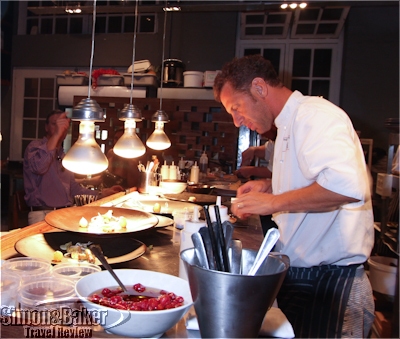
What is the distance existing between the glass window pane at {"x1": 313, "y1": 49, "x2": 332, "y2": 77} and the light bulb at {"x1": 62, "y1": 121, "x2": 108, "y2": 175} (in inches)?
235

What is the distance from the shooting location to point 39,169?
353cm

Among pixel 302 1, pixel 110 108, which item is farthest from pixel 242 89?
pixel 110 108

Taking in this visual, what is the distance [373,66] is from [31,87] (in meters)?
6.37

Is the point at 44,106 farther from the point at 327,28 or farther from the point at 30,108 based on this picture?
the point at 327,28

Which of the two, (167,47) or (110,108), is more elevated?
(167,47)

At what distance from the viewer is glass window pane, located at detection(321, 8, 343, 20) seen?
616 centimetres

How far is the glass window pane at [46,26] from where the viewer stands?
7762 millimetres

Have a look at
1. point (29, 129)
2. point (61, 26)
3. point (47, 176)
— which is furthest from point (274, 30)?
point (29, 129)

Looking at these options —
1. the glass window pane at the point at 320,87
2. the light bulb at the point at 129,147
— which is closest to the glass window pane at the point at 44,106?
the glass window pane at the point at 320,87

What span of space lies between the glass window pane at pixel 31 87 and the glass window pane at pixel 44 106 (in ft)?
0.71

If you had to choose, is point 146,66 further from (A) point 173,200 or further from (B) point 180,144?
(A) point 173,200

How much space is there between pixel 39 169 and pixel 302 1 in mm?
3293

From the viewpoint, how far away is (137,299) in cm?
110

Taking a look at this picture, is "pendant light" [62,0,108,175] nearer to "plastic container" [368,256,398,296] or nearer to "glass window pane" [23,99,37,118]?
"plastic container" [368,256,398,296]
